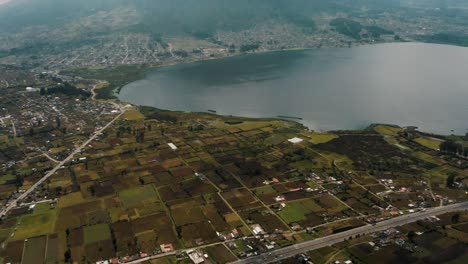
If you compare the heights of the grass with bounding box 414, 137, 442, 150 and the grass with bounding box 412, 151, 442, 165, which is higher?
the grass with bounding box 414, 137, 442, 150

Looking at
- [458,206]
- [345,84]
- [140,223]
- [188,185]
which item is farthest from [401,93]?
[140,223]

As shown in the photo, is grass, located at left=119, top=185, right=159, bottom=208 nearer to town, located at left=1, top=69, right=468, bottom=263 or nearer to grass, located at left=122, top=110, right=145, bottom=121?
town, located at left=1, top=69, right=468, bottom=263

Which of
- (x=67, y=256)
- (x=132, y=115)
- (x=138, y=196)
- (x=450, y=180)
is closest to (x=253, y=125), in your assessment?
(x=132, y=115)

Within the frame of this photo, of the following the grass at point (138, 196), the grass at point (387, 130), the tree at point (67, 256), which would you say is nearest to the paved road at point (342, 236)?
the tree at point (67, 256)

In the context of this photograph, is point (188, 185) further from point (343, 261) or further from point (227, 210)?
point (343, 261)

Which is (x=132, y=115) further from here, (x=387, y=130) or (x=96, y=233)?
(x=387, y=130)

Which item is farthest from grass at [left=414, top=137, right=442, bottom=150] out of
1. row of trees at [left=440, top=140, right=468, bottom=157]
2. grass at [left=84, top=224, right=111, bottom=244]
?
grass at [left=84, top=224, right=111, bottom=244]
